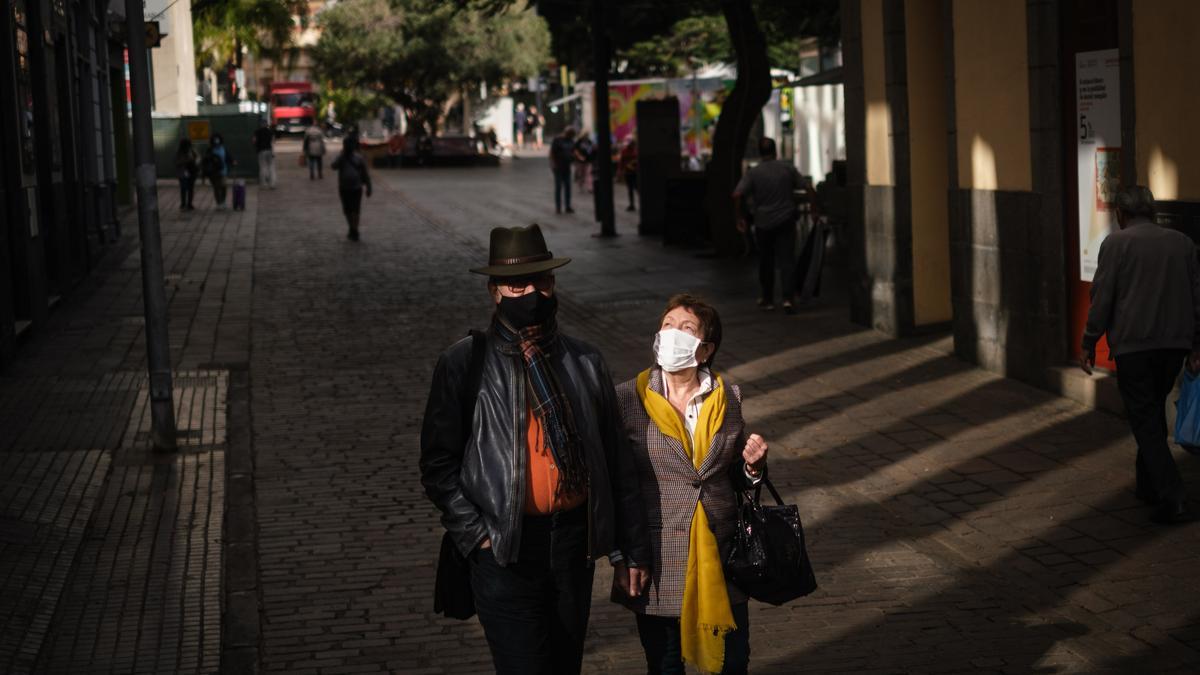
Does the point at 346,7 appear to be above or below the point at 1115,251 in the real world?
above

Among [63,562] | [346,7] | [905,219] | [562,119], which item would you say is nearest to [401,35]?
[346,7]

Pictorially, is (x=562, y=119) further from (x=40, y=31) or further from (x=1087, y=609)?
(x=1087, y=609)

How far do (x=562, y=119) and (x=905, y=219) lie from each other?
195 ft

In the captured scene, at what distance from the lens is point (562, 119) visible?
7269cm

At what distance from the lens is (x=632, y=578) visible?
4707 mm

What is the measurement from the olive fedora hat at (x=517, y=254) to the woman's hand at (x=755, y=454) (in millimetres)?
809

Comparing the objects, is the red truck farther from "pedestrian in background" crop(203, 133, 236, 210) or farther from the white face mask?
the white face mask

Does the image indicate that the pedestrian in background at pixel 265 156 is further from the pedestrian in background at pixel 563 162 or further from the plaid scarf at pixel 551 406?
the plaid scarf at pixel 551 406

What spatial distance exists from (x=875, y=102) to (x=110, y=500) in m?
7.91

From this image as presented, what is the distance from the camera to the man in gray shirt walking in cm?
791

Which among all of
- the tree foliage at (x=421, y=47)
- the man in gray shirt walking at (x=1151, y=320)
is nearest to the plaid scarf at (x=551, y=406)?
the man in gray shirt walking at (x=1151, y=320)

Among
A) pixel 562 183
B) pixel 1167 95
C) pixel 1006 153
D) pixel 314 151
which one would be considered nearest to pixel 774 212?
pixel 1006 153

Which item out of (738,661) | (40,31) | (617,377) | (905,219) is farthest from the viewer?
(40,31)

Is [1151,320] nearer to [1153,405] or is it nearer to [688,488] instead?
[1153,405]
